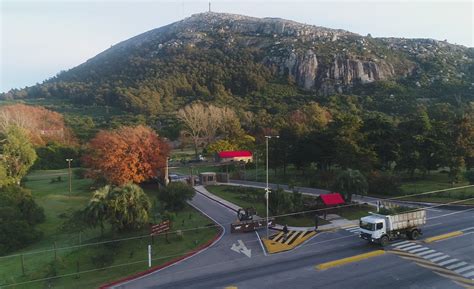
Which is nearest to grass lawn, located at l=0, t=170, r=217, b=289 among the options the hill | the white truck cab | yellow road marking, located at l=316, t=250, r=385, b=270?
yellow road marking, located at l=316, t=250, r=385, b=270

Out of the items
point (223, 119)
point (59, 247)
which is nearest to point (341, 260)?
point (59, 247)

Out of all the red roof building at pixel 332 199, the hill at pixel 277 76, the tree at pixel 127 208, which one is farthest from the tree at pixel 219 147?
the hill at pixel 277 76

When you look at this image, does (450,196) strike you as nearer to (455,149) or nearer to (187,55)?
(455,149)

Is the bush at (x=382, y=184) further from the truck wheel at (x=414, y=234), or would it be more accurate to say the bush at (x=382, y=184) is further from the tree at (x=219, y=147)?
the tree at (x=219, y=147)

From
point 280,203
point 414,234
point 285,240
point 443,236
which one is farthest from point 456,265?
point 280,203

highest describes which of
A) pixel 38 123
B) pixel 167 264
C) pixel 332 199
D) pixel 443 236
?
pixel 38 123

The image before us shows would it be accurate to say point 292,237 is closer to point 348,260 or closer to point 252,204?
point 348,260

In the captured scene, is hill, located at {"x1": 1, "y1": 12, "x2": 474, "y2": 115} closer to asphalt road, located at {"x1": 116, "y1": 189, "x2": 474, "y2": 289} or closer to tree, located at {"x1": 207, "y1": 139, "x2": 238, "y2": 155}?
tree, located at {"x1": 207, "y1": 139, "x2": 238, "y2": 155}
